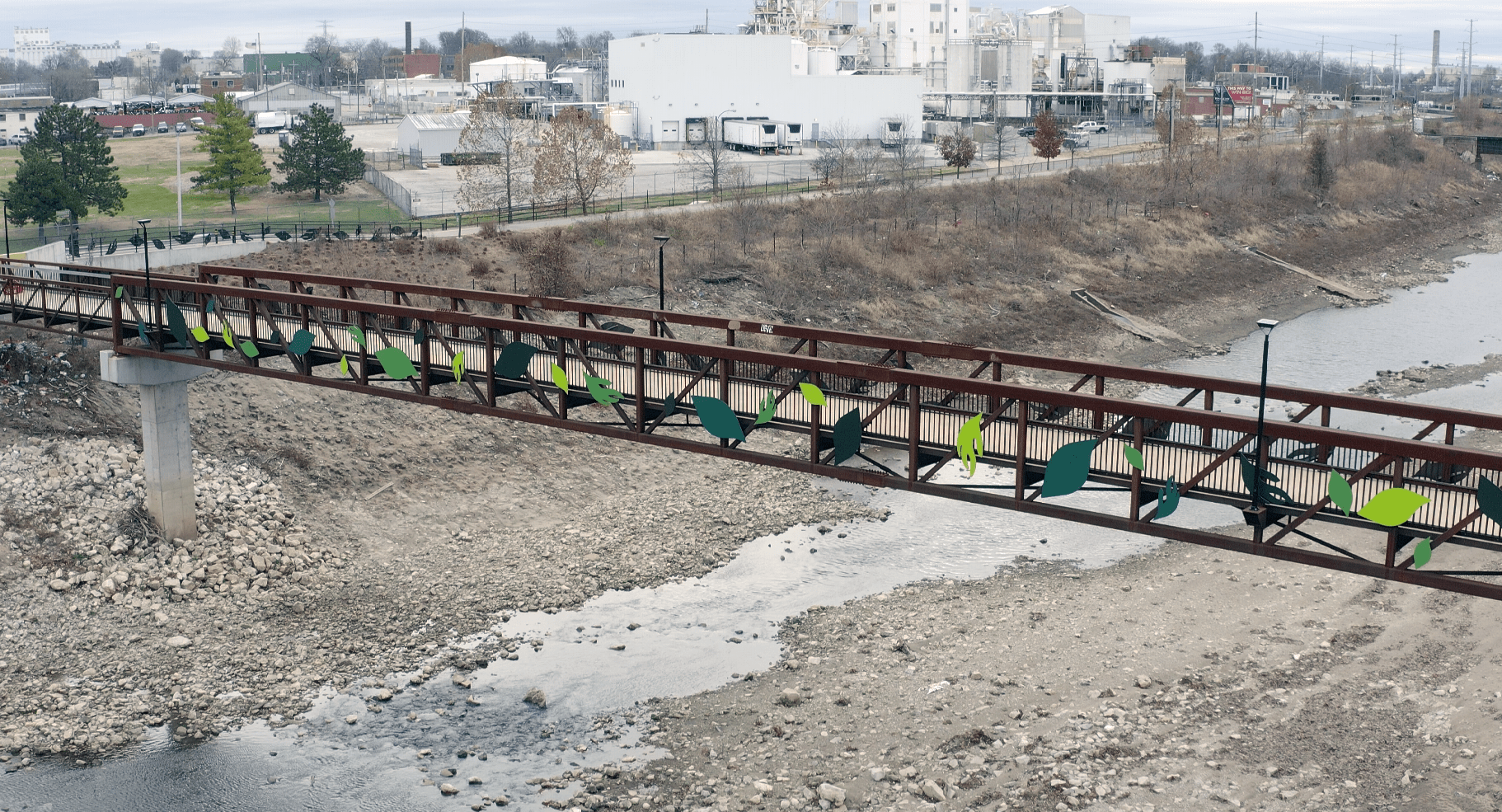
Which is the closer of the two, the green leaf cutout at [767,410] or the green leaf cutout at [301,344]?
the green leaf cutout at [767,410]

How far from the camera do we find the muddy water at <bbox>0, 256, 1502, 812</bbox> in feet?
87.6

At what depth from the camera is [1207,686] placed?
29688mm

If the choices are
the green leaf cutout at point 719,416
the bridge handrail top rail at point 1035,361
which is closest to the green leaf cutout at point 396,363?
the bridge handrail top rail at point 1035,361

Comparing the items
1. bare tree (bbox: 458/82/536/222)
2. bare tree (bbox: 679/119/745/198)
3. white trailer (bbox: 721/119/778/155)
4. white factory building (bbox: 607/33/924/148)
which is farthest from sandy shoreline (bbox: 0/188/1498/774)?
white factory building (bbox: 607/33/924/148)

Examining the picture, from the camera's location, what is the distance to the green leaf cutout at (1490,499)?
2050 centimetres

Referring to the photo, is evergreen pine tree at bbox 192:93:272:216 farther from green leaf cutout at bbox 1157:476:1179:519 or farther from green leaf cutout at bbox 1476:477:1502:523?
green leaf cutout at bbox 1476:477:1502:523

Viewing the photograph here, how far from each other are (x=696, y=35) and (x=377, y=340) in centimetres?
9481

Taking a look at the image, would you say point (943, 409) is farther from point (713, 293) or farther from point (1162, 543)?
point (713, 293)

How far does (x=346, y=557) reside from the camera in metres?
37.9

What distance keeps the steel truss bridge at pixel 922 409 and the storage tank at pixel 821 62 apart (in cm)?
9593

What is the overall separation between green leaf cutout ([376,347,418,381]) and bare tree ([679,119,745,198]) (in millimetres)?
57640

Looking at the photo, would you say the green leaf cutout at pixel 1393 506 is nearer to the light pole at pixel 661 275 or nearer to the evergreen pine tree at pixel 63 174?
the light pole at pixel 661 275

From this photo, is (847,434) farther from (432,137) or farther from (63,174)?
(432,137)

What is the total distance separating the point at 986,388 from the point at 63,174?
2300 inches
